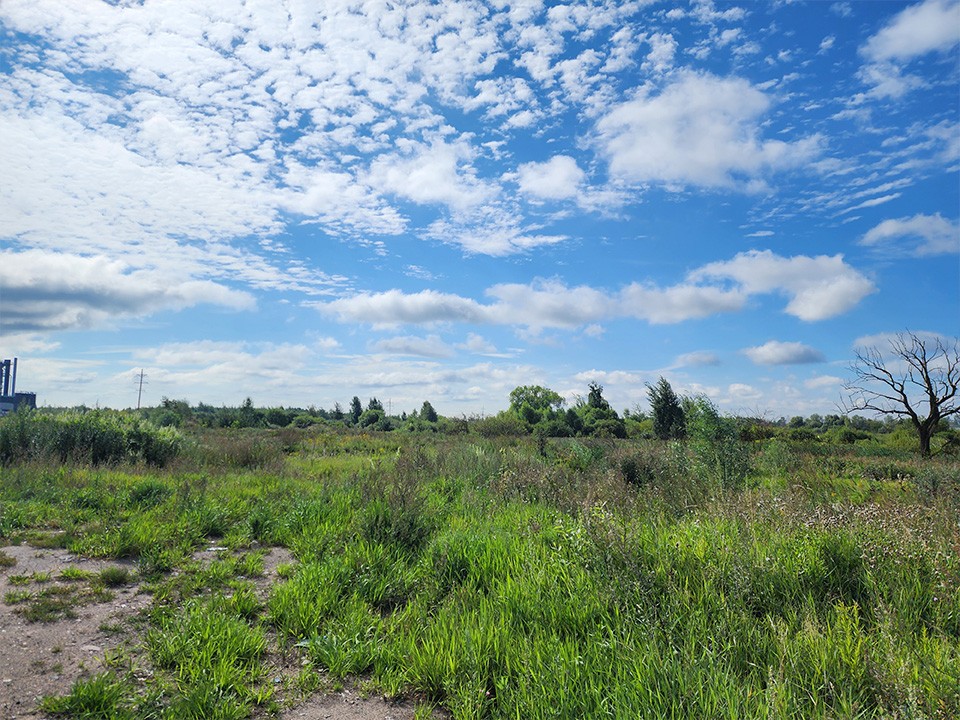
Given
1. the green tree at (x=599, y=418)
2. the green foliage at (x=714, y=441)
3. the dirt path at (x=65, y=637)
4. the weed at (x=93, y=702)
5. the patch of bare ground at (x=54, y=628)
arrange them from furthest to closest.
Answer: the green tree at (x=599, y=418)
the green foliage at (x=714, y=441)
the patch of bare ground at (x=54, y=628)
the dirt path at (x=65, y=637)
the weed at (x=93, y=702)

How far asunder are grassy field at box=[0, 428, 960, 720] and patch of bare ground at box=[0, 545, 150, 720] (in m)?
0.18

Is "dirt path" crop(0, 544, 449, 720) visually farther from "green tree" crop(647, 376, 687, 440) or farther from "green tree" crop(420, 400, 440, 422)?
"green tree" crop(420, 400, 440, 422)

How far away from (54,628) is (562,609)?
4347 millimetres

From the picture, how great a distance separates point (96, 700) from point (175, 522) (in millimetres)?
4139

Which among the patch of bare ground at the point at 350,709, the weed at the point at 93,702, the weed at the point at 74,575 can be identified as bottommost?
the patch of bare ground at the point at 350,709

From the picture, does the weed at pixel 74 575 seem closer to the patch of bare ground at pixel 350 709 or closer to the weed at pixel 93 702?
the weed at pixel 93 702

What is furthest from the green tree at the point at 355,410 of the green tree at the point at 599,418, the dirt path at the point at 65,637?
the dirt path at the point at 65,637

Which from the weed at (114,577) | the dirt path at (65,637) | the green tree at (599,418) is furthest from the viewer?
the green tree at (599,418)

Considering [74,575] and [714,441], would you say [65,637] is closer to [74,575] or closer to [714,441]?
[74,575]

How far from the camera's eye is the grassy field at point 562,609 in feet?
11.1

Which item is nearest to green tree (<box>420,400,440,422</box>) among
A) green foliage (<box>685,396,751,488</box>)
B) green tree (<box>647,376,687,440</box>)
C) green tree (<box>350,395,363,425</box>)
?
green tree (<box>350,395,363,425</box>)

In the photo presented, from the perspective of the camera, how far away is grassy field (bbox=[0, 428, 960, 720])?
11.1 ft

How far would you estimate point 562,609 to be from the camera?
4410mm

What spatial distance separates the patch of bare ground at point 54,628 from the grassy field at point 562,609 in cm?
18
